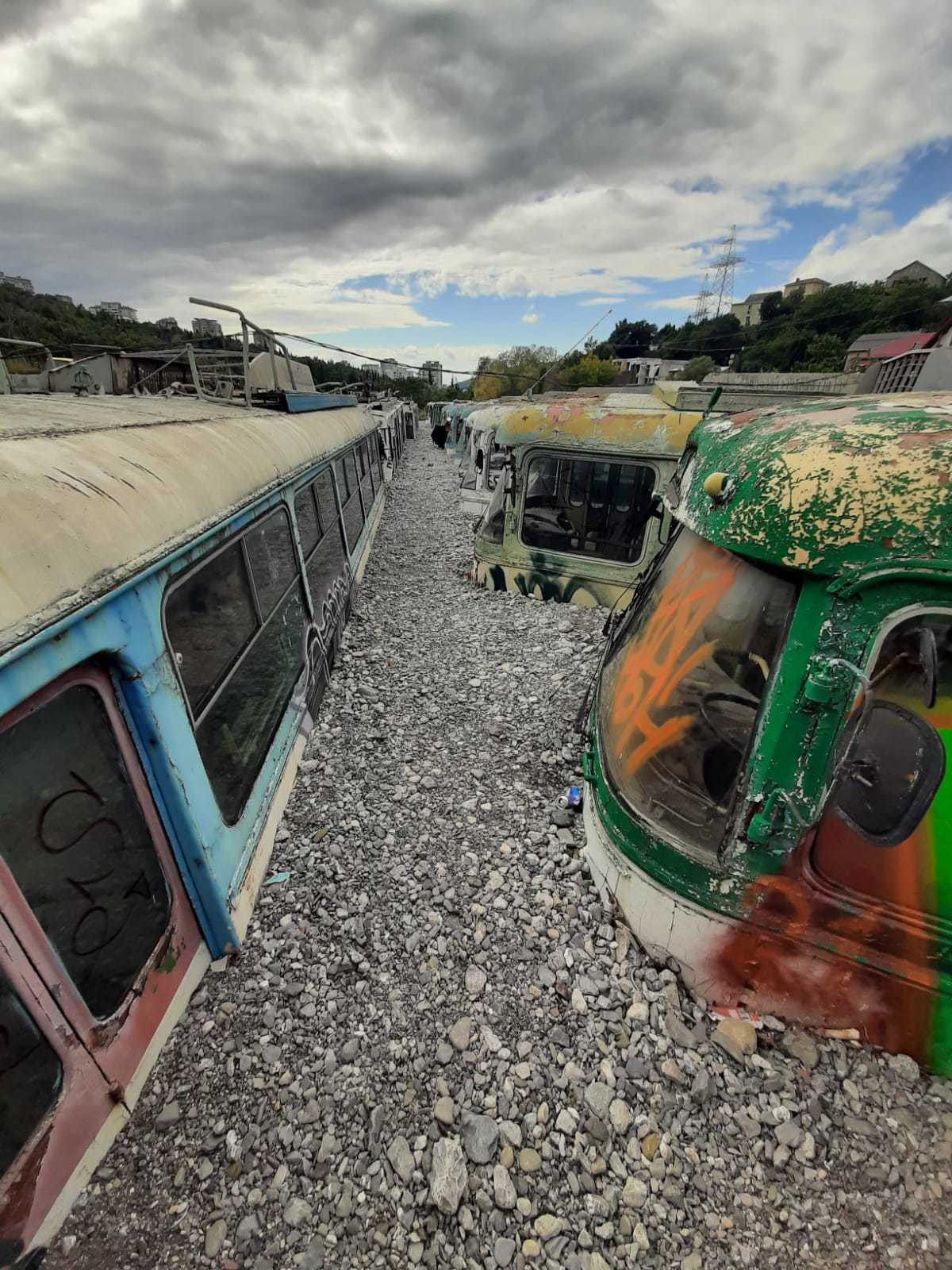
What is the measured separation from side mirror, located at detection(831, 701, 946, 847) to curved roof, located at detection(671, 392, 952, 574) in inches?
22.7

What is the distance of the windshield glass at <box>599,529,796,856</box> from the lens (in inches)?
80.7

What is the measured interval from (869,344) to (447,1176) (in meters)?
53.0

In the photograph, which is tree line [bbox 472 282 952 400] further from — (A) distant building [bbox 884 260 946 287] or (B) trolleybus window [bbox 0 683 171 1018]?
(B) trolleybus window [bbox 0 683 171 1018]

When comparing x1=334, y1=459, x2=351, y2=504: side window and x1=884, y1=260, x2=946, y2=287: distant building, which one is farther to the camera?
x1=884, y1=260, x2=946, y2=287: distant building

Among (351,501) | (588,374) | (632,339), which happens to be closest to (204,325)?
(351,501)

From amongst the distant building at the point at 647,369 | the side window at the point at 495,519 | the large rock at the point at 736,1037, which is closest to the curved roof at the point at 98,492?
the large rock at the point at 736,1037

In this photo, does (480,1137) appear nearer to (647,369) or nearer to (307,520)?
(307,520)

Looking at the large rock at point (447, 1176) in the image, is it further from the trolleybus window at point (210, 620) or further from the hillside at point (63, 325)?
the hillside at point (63, 325)

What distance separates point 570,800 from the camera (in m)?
3.77

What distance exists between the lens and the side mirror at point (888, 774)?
5.50 ft

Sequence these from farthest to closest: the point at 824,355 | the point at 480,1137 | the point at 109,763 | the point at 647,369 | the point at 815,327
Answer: the point at 647,369
the point at 815,327
the point at 824,355
the point at 480,1137
the point at 109,763

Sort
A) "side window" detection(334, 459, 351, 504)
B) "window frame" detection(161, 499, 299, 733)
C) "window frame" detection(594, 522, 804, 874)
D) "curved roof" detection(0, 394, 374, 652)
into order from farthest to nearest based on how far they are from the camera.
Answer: "side window" detection(334, 459, 351, 504) → "window frame" detection(161, 499, 299, 733) → "window frame" detection(594, 522, 804, 874) → "curved roof" detection(0, 394, 374, 652)

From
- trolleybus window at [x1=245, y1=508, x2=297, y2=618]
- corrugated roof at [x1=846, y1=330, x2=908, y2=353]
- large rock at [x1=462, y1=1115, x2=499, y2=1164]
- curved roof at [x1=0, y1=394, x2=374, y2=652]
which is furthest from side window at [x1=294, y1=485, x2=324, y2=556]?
corrugated roof at [x1=846, y1=330, x2=908, y2=353]

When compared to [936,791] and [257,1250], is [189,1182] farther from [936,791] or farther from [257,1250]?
[936,791]
